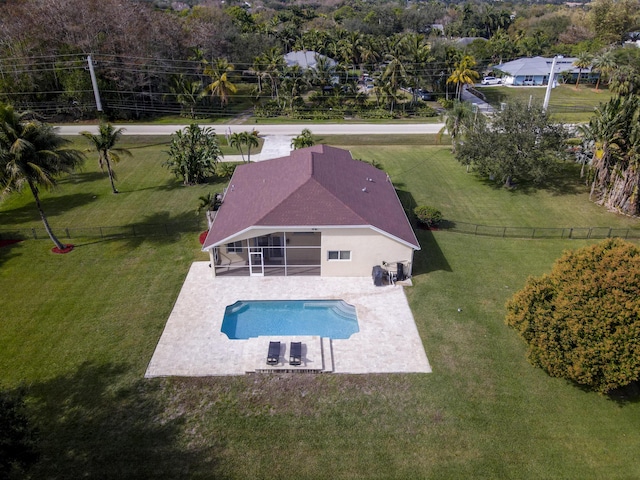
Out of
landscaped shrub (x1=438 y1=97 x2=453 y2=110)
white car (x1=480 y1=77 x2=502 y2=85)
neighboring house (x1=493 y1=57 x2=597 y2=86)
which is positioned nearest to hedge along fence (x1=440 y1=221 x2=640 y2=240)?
landscaped shrub (x1=438 y1=97 x2=453 y2=110)

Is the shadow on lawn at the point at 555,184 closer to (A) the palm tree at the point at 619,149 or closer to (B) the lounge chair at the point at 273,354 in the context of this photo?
(A) the palm tree at the point at 619,149

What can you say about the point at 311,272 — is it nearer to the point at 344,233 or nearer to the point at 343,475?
the point at 344,233

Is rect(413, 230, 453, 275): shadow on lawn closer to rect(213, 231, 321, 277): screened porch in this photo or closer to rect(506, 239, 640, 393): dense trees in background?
rect(213, 231, 321, 277): screened porch

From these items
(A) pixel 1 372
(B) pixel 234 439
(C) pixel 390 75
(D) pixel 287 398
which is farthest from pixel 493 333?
(C) pixel 390 75

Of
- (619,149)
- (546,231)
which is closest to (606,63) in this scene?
(619,149)

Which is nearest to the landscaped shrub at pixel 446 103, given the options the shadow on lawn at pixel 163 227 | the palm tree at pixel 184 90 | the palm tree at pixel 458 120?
the palm tree at pixel 458 120

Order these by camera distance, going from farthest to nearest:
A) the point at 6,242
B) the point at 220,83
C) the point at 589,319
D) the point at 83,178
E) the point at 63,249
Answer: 1. the point at 220,83
2. the point at 83,178
3. the point at 6,242
4. the point at 63,249
5. the point at 589,319

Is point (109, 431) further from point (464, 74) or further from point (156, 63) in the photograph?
point (464, 74)
